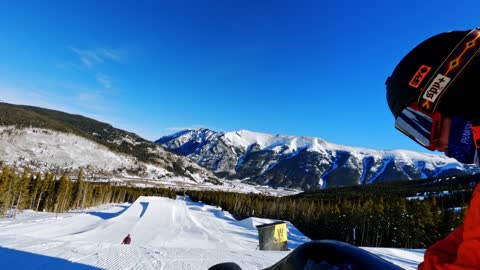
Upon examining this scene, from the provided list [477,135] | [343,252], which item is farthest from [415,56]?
[343,252]

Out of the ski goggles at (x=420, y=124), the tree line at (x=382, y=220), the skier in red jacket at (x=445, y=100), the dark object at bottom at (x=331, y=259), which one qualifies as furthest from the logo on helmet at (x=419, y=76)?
the tree line at (x=382, y=220)

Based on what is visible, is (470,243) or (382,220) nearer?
(470,243)

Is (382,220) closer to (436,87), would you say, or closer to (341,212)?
(341,212)

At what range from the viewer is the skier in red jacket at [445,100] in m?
1.76

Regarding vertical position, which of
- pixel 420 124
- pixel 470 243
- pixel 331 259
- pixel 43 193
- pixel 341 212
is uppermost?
pixel 420 124

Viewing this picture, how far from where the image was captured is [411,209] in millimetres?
54625

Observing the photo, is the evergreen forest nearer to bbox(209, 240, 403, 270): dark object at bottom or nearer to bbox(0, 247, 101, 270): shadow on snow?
bbox(0, 247, 101, 270): shadow on snow

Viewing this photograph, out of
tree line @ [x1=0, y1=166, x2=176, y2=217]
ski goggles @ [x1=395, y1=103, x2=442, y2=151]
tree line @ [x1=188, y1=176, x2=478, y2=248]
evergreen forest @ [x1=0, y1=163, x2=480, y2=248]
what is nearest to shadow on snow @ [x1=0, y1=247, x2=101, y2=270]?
ski goggles @ [x1=395, y1=103, x2=442, y2=151]

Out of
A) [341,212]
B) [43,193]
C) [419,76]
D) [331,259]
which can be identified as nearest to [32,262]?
[331,259]

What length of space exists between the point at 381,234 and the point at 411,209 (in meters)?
7.99

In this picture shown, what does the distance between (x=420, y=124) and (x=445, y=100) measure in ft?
0.76

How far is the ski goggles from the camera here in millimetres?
1948

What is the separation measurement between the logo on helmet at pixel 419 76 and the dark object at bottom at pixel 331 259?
1.19 metres

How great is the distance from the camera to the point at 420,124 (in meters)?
2.07
